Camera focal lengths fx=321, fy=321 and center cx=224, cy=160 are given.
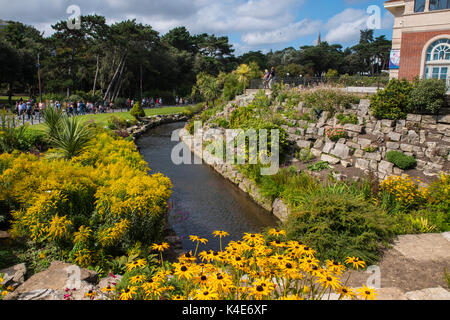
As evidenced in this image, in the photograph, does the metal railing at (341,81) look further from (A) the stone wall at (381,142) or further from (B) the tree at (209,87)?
(B) the tree at (209,87)

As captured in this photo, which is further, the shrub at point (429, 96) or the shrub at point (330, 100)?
the shrub at point (330, 100)

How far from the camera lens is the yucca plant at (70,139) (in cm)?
785

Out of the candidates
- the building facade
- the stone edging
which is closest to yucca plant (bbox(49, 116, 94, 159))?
the stone edging

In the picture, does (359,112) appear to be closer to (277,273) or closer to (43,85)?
(277,273)

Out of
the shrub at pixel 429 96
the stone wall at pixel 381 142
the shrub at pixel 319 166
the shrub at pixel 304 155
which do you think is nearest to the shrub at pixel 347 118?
the stone wall at pixel 381 142

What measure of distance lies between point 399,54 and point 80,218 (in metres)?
22.5

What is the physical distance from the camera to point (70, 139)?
7.86 metres

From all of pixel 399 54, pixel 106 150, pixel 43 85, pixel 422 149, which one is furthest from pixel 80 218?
pixel 43 85

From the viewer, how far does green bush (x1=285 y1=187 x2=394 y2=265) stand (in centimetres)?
546

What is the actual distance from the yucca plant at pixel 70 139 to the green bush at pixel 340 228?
540 centimetres

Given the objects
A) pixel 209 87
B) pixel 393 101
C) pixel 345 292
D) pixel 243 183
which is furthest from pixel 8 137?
pixel 209 87

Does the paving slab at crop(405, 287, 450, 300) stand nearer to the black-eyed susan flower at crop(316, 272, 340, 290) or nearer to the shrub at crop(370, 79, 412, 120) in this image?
the black-eyed susan flower at crop(316, 272, 340, 290)

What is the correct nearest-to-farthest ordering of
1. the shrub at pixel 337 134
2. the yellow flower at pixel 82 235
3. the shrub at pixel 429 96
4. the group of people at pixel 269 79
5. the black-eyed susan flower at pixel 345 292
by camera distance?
the black-eyed susan flower at pixel 345 292 < the yellow flower at pixel 82 235 < the shrub at pixel 429 96 < the shrub at pixel 337 134 < the group of people at pixel 269 79
